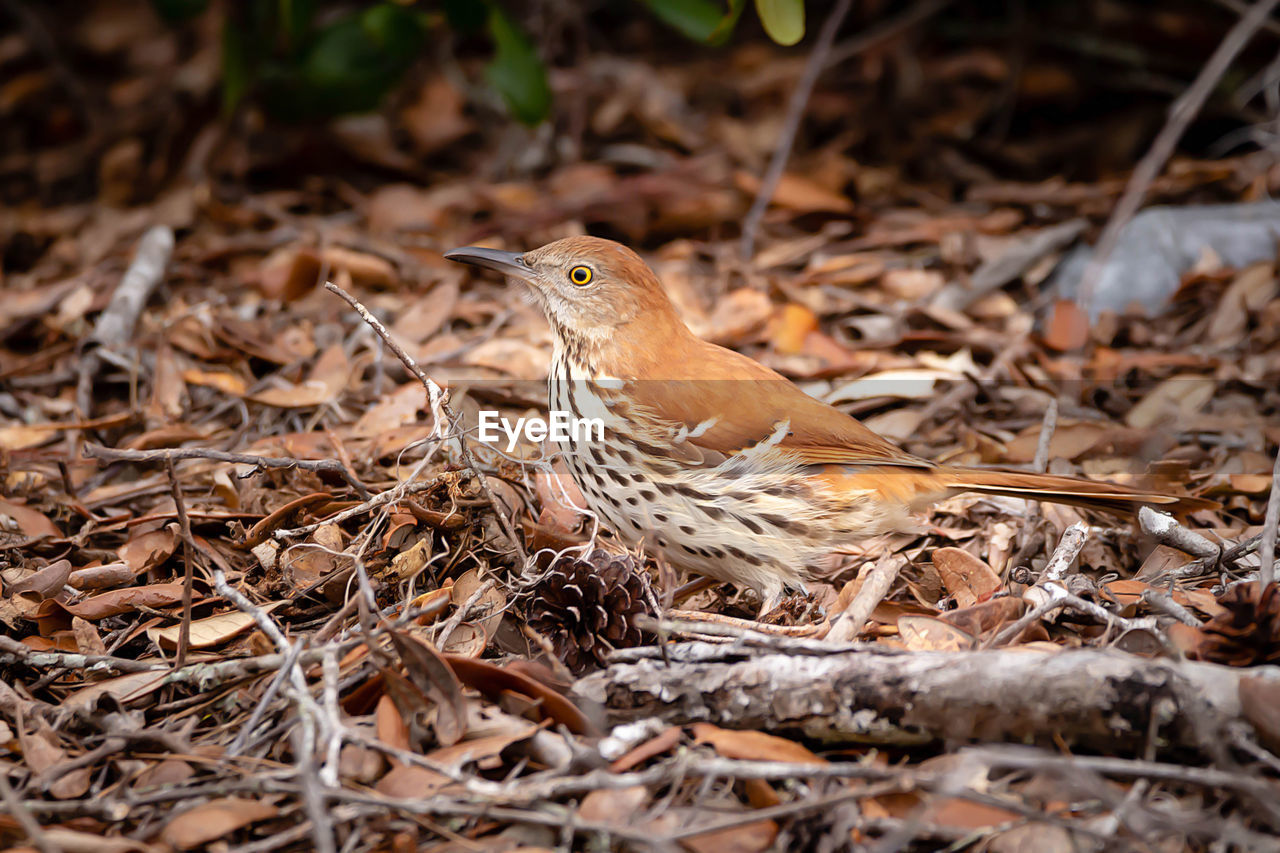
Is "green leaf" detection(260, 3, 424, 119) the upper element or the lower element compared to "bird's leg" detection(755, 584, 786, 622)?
upper

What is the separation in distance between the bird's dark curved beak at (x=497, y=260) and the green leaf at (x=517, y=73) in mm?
1691

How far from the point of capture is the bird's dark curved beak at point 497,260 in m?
3.34

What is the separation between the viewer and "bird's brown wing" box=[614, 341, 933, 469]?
299 centimetres

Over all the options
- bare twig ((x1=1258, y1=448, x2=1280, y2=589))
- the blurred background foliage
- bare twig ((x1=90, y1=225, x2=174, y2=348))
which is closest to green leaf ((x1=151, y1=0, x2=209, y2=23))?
the blurred background foliage

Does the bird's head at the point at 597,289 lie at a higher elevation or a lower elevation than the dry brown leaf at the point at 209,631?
higher

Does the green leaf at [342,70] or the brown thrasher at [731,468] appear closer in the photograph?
the brown thrasher at [731,468]

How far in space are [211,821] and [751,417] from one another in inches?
A: 67.7

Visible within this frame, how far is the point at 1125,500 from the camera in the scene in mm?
2754

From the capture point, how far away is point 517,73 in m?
4.79

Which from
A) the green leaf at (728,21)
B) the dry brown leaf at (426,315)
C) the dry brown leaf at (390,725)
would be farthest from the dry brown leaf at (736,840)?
the dry brown leaf at (426,315)

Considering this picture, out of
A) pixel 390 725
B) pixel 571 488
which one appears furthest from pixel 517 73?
pixel 390 725

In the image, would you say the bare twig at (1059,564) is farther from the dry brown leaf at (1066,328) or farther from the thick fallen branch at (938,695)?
the dry brown leaf at (1066,328)

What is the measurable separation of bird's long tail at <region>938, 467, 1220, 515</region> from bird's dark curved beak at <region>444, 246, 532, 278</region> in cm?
141

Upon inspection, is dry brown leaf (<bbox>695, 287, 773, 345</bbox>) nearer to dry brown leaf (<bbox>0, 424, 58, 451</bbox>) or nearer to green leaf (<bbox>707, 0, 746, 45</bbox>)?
green leaf (<bbox>707, 0, 746, 45</bbox>)
